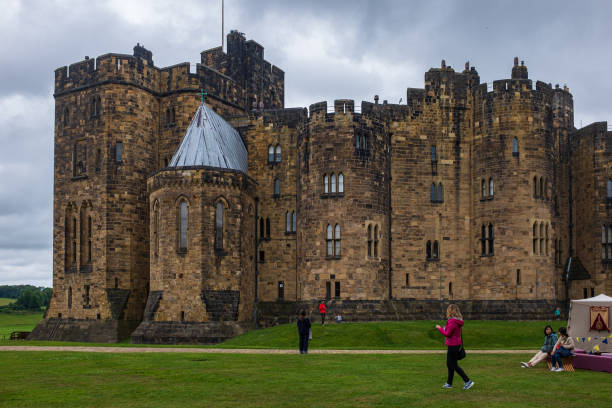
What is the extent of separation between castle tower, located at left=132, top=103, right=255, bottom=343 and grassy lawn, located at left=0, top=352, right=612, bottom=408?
1717 centimetres

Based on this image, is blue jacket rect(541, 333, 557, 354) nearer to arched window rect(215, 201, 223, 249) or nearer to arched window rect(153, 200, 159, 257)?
arched window rect(215, 201, 223, 249)

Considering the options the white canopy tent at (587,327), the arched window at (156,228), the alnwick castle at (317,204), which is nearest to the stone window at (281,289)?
the alnwick castle at (317,204)

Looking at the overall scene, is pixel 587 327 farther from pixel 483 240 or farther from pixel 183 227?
pixel 183 227

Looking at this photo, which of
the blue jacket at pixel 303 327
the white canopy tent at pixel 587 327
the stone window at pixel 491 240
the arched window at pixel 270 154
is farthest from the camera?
the arched window at pixel 270 154

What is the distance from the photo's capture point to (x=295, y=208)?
53656mm

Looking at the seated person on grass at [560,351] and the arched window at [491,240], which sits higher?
the arched window at [491,240]

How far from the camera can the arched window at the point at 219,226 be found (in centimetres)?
4797

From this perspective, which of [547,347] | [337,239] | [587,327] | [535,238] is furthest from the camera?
[535,238]

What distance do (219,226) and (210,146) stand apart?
600 cm

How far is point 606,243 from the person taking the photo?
52562mm

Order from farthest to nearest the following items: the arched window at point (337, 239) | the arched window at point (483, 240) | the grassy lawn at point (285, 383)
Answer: the arched window at point (483, 240), the arched window at point (337, 239), the grassy lawn at point (285, 383)

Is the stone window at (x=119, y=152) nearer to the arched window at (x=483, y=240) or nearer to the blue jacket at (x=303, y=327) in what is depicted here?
the arched window at (x=483, y=240)

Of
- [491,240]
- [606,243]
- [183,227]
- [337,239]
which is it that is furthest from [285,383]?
[606,243]

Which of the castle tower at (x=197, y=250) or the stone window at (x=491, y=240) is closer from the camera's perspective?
the castle tower at (x=197, y=250)
